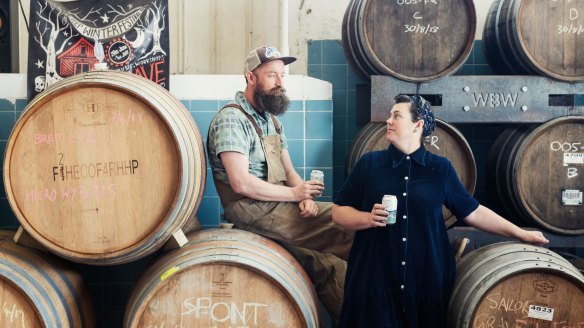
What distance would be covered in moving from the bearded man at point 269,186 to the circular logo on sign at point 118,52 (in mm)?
1011

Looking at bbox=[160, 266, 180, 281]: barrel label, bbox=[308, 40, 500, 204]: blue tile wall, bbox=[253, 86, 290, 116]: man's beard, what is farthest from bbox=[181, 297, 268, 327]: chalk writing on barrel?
bbox=[308, 40, 500, 204]: blue tile wall

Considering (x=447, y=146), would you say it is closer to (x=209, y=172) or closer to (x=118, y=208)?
(x=209, y=172)

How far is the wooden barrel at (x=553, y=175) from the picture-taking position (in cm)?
415

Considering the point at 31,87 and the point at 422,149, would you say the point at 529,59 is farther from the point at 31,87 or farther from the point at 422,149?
the point at 31,87

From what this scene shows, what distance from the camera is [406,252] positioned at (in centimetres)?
318

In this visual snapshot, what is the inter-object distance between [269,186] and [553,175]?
173cm

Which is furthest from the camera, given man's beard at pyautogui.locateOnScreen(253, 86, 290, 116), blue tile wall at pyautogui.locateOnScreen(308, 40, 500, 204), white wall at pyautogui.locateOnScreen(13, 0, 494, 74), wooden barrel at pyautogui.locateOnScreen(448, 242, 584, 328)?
white wall at pyautogui.locateOnScreen(13, 0, 494, 74)

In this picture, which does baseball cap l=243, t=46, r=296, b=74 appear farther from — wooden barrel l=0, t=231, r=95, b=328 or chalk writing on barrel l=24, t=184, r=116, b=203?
wooden barrel l=0, t=231, r=95, b=328

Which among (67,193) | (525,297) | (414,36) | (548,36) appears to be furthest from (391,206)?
(548,36)

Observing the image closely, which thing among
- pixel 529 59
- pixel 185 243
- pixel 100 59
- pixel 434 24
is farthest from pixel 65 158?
pixel 529 59

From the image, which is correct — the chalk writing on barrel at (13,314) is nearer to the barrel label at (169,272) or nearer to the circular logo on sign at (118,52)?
the barrel label at (169,272)

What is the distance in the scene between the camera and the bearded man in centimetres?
352

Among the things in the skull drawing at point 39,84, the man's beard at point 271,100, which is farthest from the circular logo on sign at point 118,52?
the man's beard at point 271,100

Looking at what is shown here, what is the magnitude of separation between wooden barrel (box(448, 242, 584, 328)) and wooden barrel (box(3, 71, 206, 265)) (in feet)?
4.41
